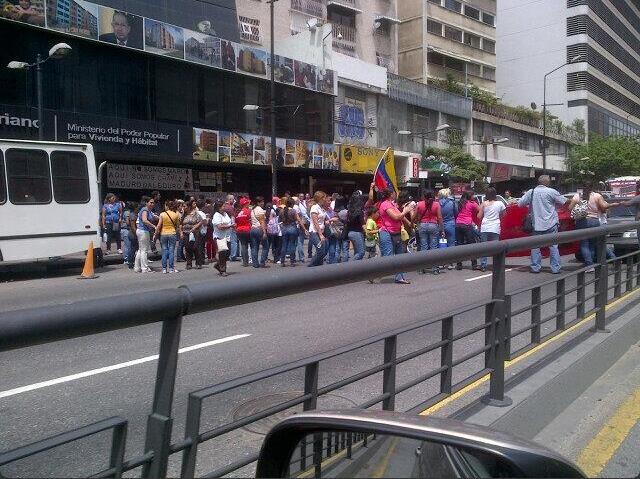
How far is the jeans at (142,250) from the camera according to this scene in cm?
1530

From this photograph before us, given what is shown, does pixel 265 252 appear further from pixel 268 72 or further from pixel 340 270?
pixel 268 72

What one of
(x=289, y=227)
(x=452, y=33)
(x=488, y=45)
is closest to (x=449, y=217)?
(x=289, y=227)

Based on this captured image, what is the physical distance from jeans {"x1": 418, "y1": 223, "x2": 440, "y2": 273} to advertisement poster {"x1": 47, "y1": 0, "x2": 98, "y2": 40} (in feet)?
56.2

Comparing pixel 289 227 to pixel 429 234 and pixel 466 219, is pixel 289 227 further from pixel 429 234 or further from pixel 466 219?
pixel 466 219

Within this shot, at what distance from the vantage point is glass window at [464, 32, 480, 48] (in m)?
54.7

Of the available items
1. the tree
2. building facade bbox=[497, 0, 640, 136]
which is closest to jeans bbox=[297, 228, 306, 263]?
the tree

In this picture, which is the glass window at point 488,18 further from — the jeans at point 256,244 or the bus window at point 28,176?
the bus window at point 28,176

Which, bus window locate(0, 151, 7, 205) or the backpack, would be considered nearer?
the backpack

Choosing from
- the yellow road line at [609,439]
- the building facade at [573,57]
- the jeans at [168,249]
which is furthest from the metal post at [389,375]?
the building facade at [573,57]

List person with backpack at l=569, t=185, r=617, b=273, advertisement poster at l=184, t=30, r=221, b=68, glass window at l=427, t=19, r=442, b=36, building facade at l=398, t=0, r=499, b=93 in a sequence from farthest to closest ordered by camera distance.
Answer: glass window at l=427, t=19, r=442, b=36
building facade at l=398, t=0, r=499, b=93
advertisement poster at l=184, t=30, r=221, b=68
person with backpack at l=569, t=185, r=617, b=273

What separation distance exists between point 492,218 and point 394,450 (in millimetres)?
11885

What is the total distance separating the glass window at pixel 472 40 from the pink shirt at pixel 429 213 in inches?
1779

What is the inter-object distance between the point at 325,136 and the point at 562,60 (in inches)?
1792

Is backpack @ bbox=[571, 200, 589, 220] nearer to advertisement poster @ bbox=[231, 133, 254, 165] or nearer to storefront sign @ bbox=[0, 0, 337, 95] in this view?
storefront sign @ bbox=[0, 0, 337, 95]
